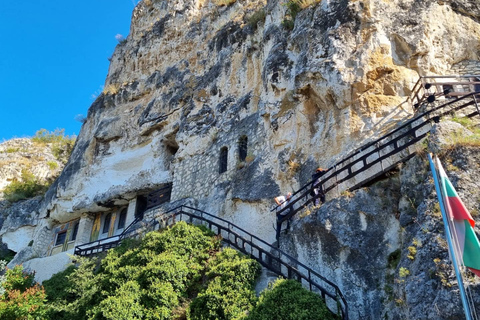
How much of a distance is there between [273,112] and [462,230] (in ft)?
29.4

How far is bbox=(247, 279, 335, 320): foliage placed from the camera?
27.5 feet

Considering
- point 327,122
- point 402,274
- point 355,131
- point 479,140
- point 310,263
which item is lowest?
point 402,274

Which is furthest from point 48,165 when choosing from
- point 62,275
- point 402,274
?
point 402,274

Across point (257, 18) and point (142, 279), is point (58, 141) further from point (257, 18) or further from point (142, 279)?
point (142, 279)

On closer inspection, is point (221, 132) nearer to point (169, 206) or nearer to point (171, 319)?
point (169, 206)

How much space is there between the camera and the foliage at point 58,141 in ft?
108

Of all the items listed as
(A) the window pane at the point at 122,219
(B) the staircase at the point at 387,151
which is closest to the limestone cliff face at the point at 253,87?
(B) the staircase at the point at 387,151

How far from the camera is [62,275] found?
51.3 ft

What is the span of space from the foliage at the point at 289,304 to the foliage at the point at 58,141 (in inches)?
1052

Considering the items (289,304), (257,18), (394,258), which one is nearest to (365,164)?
(394,258)

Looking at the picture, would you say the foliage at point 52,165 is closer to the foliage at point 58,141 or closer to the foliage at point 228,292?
the foliage at point 58,141

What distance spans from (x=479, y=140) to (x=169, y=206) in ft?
37.9

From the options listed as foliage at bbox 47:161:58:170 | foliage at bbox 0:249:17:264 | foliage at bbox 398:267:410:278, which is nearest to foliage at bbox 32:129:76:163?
foliage at bbox 47:161:58:170

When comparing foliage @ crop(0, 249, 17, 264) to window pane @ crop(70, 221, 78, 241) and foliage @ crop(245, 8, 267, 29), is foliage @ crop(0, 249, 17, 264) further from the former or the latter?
foliage @ crop(245, 8, 267, 29)
